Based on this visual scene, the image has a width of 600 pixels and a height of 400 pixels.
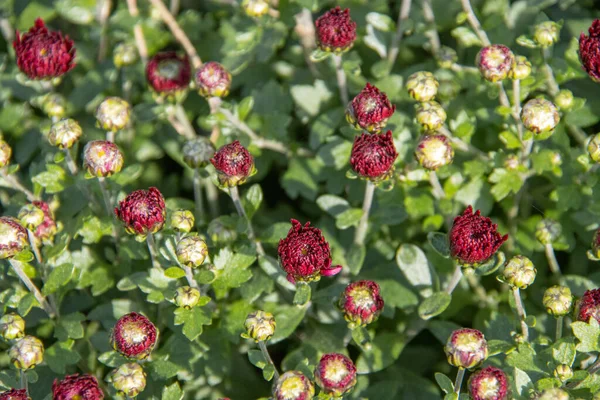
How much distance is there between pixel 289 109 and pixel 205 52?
0.65 meters

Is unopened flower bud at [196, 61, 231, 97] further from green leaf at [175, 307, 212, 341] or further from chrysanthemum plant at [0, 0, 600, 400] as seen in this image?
green leaf at [175, 307, 212, 341]

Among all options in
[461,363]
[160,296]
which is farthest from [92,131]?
[461,363]

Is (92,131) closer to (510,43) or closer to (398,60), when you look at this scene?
(398,60)

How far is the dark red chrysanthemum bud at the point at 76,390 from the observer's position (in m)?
2.32

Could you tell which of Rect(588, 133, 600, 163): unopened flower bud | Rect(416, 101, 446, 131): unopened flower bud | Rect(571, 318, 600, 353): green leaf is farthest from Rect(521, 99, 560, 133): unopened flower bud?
Rect(571, 318, 600, 353): green leaf

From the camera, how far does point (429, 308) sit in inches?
106

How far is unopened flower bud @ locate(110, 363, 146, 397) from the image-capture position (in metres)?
2.39

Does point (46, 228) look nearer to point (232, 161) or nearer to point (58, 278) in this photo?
point (58, 278)

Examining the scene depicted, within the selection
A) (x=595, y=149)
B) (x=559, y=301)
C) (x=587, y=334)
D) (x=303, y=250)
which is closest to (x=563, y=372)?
(x=587, y=334)

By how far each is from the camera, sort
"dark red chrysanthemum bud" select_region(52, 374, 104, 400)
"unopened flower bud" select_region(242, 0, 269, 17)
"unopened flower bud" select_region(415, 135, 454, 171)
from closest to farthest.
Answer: "dark red chrysanthemum bud" select_region(52, 374, 104, 400) < "unopened flower bud" select_region(415, 135, 454, 171) < "unopened flower bud" select_region(242, 0, 269, 17)

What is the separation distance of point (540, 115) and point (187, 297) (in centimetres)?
138

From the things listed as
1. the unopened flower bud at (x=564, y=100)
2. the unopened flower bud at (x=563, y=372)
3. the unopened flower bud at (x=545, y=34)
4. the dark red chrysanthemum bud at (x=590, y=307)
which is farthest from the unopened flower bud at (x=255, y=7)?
the unopened flower bud at (x=563, y=372)

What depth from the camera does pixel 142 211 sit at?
2.49 m

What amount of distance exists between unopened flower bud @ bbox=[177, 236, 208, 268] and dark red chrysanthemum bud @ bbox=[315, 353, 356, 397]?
528 mm
